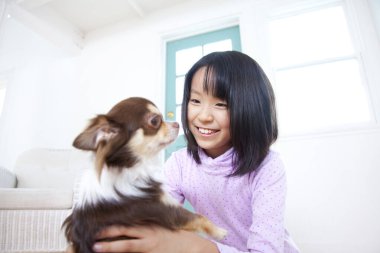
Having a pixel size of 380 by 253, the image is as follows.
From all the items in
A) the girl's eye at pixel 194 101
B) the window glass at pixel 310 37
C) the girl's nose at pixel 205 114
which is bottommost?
the girl's nose at pixel 205 114

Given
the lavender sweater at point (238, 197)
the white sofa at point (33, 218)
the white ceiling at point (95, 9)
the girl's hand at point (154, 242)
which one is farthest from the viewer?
the white ceiling at point (95, 9)

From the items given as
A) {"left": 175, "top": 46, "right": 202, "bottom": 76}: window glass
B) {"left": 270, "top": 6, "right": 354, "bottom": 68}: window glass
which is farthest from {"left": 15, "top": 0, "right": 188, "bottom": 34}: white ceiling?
{"left": 270, "top": 6, "right": 354, "bottom": 68}: window glass

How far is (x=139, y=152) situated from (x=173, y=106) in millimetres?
2232

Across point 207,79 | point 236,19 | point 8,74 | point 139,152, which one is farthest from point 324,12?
point 8,74

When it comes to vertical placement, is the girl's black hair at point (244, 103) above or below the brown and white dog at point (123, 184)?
above

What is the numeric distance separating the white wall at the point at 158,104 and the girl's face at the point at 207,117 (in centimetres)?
151

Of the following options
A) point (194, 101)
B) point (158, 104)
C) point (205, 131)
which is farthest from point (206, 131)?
point (158, 104)

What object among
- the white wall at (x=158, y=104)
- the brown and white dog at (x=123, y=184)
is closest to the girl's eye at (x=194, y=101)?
the brown and white dog at (x=123, y=184)

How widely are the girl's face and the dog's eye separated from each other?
0.17 m

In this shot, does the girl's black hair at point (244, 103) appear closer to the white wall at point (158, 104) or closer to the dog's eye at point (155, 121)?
the dog's eye at point (155, 121)

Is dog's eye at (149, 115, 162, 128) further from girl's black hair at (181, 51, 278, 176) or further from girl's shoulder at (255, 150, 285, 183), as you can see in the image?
girl's shoulder at (255, 150, 285, 183)

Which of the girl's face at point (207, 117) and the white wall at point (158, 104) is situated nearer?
the girl's face at point (207, 117)

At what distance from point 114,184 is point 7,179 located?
2393 millimetres

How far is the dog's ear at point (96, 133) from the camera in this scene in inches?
28.5
